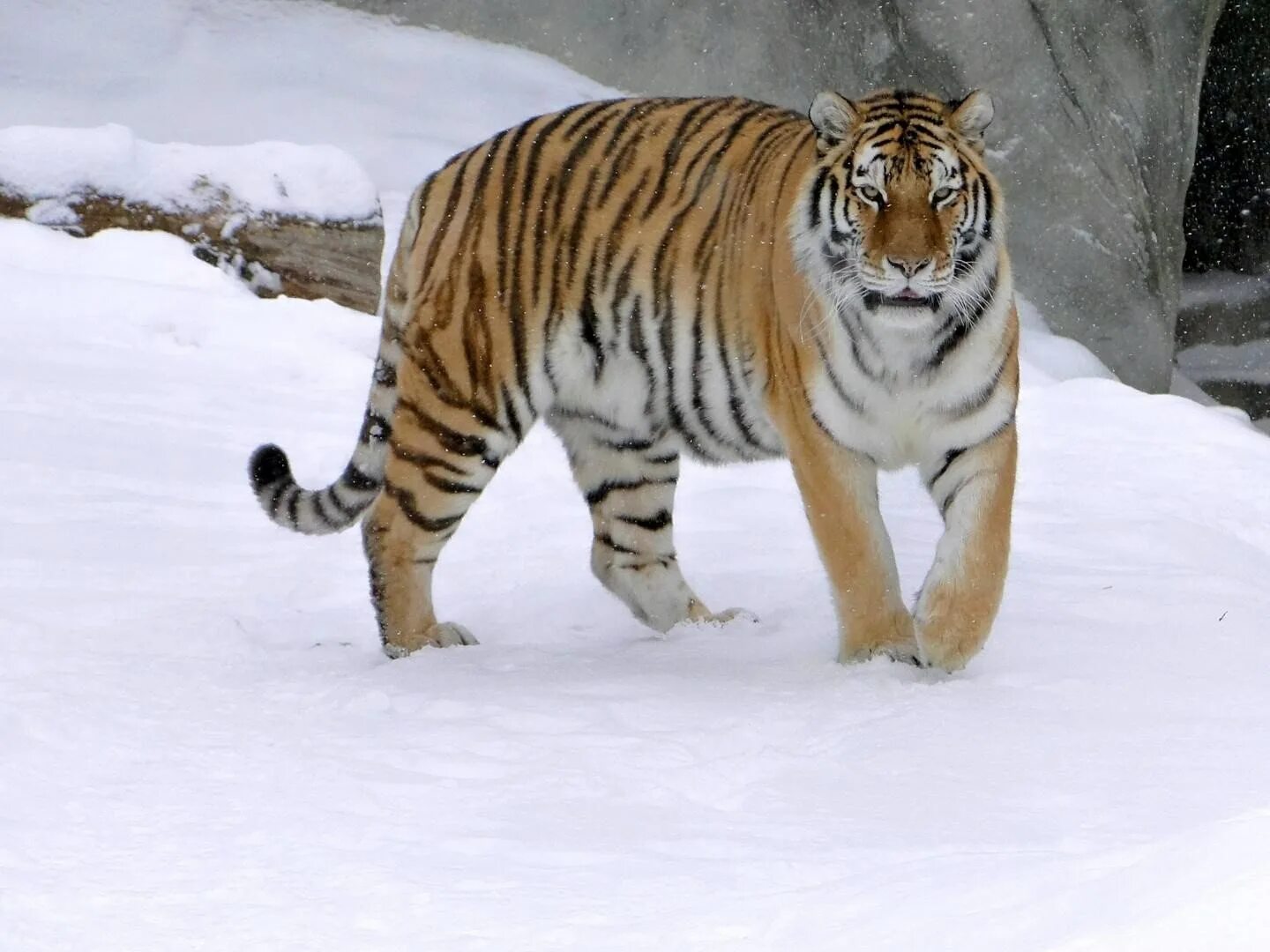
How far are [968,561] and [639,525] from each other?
1.13 metres

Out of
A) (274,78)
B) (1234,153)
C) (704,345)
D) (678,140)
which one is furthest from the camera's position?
(1234,153)

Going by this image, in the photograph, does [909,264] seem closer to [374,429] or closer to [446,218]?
[446,218]

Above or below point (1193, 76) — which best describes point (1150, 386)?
below

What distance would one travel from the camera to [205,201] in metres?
7.40

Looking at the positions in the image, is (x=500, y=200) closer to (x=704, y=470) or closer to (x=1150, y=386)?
(x=704, y=470)

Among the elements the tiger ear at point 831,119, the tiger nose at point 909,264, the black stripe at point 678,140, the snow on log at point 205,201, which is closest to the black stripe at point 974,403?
the tiger nose at point 909,264

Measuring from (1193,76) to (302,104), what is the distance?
4.92m

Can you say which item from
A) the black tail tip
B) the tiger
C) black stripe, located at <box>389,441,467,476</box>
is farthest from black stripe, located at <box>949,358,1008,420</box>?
the black tail tip

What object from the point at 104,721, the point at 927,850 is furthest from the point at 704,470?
the point at 927,850

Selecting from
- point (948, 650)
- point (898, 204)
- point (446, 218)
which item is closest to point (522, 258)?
point (446, 218)

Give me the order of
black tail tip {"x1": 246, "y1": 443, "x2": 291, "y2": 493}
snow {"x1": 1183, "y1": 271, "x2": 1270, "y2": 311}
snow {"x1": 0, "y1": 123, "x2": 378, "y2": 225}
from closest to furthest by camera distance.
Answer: black tail tip {"x1": 246, "y1": 443, "x2": 291, "y2": 493}
snow {"x1": 0, "y1": 123, "x2": 378, "y2": 225}
snow {"x1": 1183, "y1": 271, "x2": 1270, "y2": 311}

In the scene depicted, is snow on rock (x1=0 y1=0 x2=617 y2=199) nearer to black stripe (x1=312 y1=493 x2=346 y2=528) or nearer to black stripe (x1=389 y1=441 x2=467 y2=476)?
black stripe (x1=312 y1=493 x2=346 y2=528)

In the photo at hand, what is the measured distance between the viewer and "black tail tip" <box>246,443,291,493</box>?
170 inches

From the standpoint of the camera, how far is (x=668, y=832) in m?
2.80
